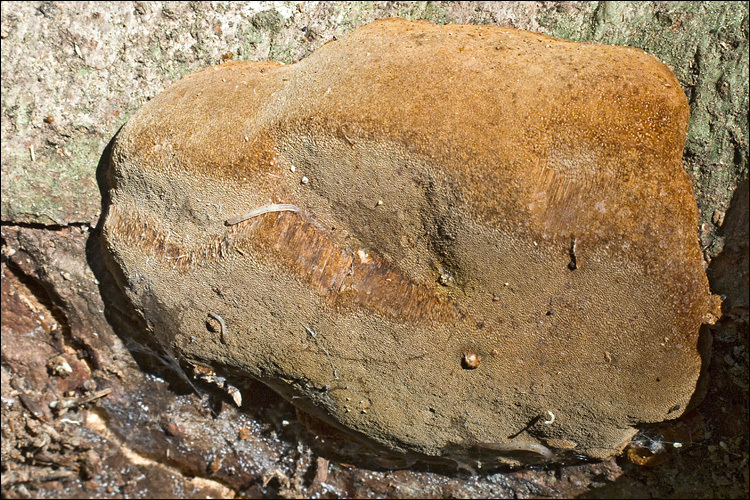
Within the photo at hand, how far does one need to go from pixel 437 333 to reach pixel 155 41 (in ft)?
5.40

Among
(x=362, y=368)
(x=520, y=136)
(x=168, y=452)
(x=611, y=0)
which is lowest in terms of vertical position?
(x=168, y=452)

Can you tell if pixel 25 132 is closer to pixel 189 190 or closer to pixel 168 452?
pixel 189 190

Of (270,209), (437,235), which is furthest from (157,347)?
(437,235)

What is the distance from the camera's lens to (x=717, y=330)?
1803 millimetres

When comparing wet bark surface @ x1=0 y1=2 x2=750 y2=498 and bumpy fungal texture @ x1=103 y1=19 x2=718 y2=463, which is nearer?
bumpy fungal texture @ x1=103 y1=19 x2=718 y2=463

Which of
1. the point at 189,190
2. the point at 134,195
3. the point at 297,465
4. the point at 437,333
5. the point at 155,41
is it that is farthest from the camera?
the point at 297,465

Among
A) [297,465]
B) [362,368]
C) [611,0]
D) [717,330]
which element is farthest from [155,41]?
[717,330]

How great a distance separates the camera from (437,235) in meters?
1.71

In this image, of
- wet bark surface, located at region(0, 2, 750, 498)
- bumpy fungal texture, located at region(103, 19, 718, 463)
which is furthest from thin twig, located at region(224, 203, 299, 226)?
wet bark surface, located at region(0, 2, 750, 498)

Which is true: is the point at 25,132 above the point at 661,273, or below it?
below

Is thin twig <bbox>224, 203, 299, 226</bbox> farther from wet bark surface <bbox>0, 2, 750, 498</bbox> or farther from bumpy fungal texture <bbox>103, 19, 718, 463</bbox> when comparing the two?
wet bark surface <bbox>0, 2, 750, 498</bbox>

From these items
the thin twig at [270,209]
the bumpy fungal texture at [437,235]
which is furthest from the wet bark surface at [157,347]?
the thin twig at [270,209]

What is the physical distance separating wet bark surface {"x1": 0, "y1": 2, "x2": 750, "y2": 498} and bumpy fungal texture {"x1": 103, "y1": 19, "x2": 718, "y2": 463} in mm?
227

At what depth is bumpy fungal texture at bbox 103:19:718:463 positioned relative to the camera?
5.21 ft
